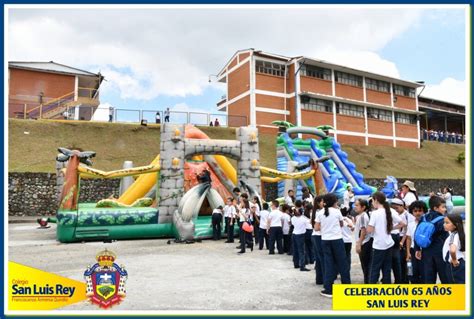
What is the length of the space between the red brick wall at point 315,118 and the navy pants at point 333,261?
27944 millimetres

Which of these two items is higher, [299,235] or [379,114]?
[379,114]

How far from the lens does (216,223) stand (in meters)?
11.9

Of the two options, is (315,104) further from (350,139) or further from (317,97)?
(350,139)

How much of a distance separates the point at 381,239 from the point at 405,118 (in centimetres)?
3799

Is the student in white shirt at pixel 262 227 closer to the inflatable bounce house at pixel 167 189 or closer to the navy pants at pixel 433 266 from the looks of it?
the inflatable bounce house at pixel 167 189

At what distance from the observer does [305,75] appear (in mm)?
33438

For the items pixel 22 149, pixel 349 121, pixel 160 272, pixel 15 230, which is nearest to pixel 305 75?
pixel 349 121

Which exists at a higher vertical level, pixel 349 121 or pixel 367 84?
pixel 367 84

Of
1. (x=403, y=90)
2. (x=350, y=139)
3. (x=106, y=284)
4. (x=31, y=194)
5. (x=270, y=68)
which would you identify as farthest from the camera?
(x=403, y=90)

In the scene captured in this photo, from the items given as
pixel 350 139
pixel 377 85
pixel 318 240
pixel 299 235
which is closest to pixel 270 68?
pixel 350 139

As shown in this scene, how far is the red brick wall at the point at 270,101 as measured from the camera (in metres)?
32.5

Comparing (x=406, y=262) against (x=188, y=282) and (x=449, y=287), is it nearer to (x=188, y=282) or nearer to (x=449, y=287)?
(x=449, y=287)

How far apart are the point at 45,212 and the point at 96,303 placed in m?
16.7

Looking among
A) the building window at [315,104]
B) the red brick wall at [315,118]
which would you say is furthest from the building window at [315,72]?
the red brick wall at [315,118]
